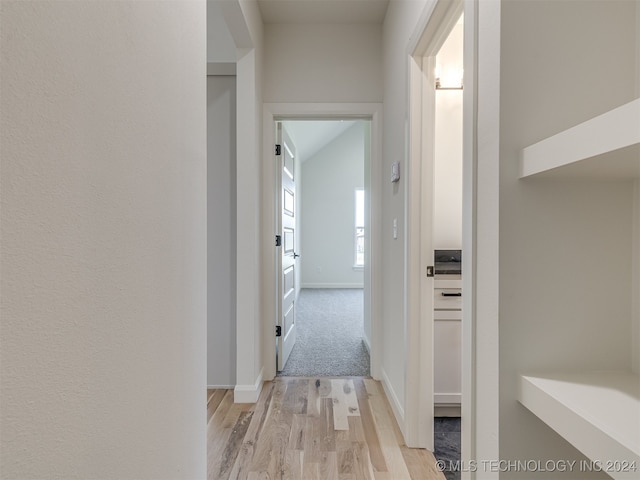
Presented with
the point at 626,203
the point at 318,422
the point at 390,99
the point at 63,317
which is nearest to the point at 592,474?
the point at 626,203

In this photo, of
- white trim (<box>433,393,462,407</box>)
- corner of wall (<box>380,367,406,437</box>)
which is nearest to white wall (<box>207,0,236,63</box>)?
corner of wall (<box>380,367,406,437</box>)

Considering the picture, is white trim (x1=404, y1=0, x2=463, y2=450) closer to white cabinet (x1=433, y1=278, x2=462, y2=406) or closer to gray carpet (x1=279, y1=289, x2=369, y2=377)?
white cabinet (x1=433, y1=278, x2=462, y2=406)

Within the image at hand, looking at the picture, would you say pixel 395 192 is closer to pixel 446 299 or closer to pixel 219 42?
pixel 446 299

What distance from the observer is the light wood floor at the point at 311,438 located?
1.61 m

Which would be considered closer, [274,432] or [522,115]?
[522,115]

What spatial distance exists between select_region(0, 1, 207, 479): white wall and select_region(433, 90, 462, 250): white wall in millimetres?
1600

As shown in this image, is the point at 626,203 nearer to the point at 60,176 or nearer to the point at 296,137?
the point at 60,176

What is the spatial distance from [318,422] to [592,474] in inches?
58.1

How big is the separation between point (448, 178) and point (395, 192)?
1.12 ft

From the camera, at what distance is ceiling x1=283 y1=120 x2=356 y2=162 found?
17.8ft

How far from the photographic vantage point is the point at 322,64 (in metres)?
2.67

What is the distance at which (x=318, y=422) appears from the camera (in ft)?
6.64

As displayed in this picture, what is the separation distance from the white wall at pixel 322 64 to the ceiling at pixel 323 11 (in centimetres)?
6

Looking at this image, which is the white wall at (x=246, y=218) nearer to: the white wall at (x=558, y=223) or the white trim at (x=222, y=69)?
the white trim at (x=222, y=69)
